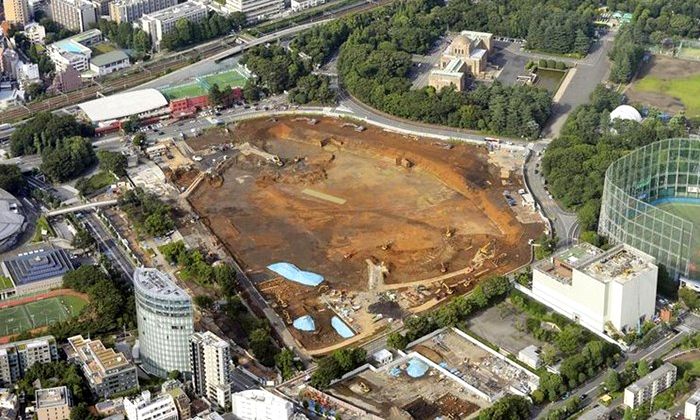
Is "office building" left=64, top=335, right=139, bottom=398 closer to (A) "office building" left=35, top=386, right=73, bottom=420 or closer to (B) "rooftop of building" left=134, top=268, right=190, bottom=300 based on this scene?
(A) "office building" left=35, top=386, right=73, bottom=420

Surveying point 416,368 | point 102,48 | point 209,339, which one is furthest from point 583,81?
point 209,339

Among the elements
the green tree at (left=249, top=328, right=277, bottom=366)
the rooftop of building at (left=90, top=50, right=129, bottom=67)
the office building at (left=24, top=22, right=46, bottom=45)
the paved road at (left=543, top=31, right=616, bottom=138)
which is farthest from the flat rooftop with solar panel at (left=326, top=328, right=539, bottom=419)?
the office building at (left=24, top=22, right=46, bottom=45)

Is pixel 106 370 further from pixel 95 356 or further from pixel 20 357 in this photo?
pixel 20 357

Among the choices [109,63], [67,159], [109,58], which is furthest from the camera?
[109,58]

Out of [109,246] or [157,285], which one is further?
[109,246]

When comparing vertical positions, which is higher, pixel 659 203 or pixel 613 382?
pixel 659 203

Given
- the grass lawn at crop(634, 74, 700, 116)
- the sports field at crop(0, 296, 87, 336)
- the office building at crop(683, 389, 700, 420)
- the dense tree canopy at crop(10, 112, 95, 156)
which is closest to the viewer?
the office building at crop(683, 389, 700, 420)

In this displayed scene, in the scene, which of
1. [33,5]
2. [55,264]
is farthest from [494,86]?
[33,5]
